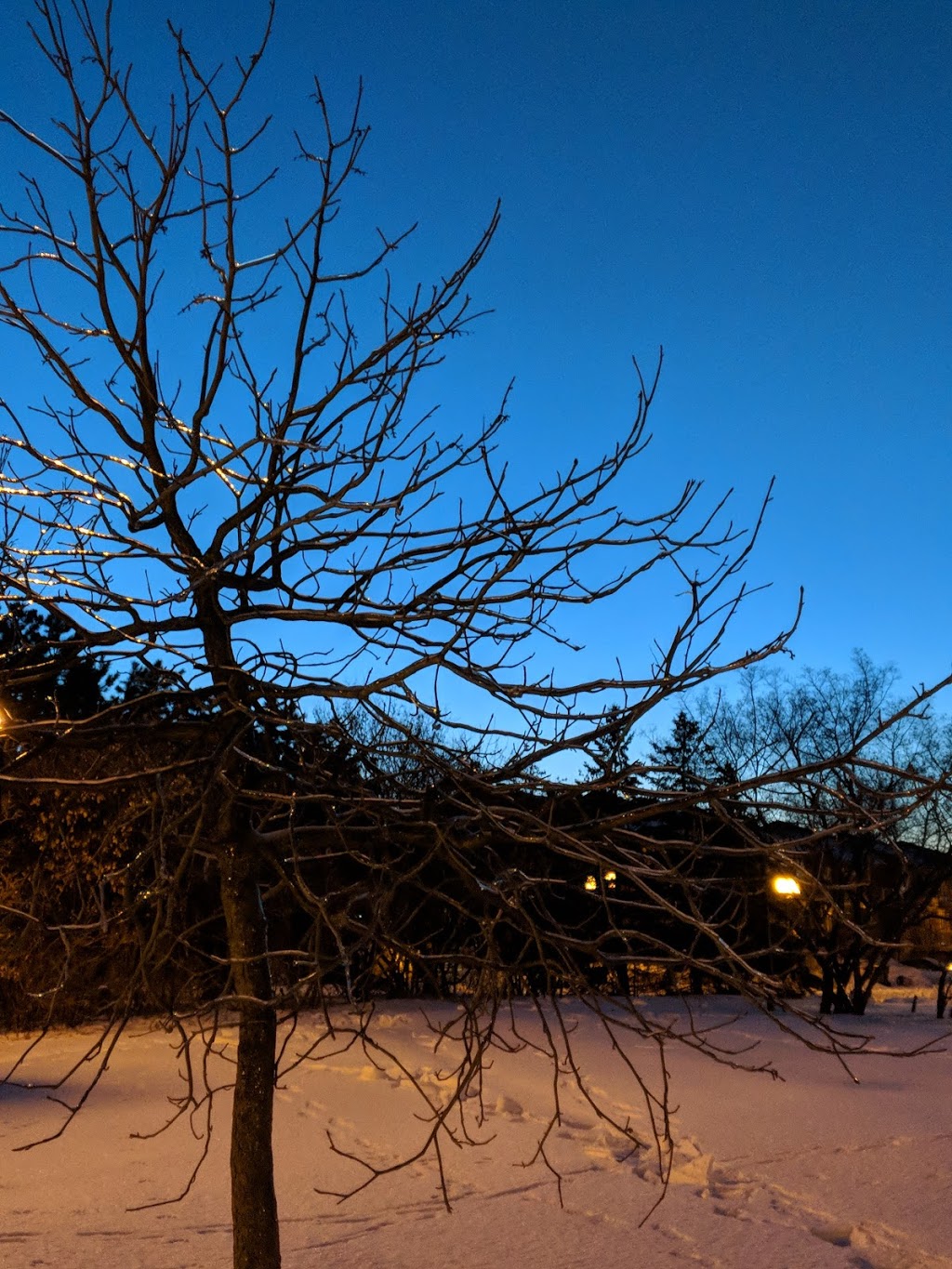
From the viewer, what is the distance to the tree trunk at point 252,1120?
3371 millimetres

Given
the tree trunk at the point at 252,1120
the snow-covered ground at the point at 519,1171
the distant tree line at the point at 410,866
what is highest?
the distant tree line at the point at 410,866

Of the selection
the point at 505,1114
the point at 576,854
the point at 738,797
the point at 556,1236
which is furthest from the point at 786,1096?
the point at 576,854

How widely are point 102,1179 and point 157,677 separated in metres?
3.83

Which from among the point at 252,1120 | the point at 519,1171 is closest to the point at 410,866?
the point at 252,1120

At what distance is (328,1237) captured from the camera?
5.26 m

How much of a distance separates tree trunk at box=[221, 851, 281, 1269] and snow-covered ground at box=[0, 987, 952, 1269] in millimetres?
696

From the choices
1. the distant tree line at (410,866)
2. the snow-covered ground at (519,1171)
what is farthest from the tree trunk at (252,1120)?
the snow-covered ground at (519,1171)

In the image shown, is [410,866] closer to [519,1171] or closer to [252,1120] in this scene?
[252,1120]

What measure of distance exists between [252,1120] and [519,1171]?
11.4ft

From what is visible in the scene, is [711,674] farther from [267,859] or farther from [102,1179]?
[102,1179]

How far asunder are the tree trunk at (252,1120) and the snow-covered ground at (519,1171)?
70cm

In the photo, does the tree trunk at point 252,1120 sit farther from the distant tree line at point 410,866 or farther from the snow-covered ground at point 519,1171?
the snow-covered ground at point 519,1171

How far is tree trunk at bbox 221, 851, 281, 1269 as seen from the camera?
3371mm

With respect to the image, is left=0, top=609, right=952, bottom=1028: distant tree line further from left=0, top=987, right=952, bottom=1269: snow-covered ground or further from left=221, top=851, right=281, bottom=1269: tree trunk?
left=0, top=987, right=952, bottom=1269: snow-covered ground
